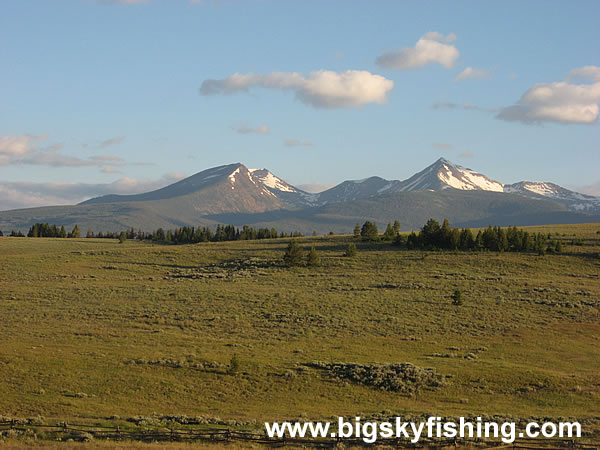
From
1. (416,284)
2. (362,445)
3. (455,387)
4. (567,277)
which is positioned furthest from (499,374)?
(567,277)

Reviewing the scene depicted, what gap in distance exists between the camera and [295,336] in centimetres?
4662

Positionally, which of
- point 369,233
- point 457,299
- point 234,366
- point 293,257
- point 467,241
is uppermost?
point 369,233

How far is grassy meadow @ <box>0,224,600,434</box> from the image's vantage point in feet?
104

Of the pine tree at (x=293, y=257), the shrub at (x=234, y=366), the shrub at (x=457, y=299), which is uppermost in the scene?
the pine tree at (x=293, y=257)

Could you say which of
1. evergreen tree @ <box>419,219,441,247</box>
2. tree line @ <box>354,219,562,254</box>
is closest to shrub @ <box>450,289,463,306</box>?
tree line @ <box>354,219,562,254</box>

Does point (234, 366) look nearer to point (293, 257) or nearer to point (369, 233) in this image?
→ point (293, 257)

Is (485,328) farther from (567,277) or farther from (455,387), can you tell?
(567,277)

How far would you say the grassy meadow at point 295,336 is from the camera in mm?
31625

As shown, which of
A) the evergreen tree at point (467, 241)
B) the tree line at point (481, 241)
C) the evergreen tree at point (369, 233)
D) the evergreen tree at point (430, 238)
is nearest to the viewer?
the tree line at point (481, 241)

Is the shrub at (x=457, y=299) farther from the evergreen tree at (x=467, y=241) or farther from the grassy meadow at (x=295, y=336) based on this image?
the evergreen tree at (x=467, y=241)

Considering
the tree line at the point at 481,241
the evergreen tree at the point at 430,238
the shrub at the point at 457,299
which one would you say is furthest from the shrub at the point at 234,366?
the evergreen tree at the point at 430,238

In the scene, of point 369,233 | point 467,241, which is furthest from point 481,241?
point 369,233

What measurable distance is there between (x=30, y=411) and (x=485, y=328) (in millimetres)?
36988

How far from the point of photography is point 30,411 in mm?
27656
